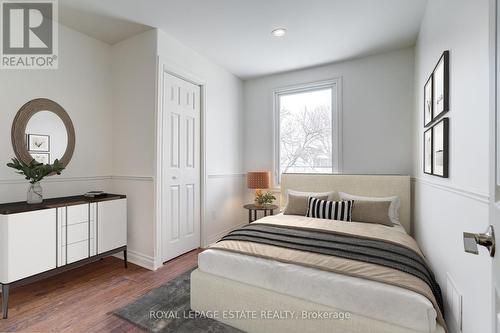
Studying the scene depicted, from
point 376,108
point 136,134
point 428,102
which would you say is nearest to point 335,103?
point 376,108

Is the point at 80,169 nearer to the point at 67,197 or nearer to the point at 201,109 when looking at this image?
the point at 67,197

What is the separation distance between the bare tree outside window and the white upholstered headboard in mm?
348

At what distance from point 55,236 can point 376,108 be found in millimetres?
3971

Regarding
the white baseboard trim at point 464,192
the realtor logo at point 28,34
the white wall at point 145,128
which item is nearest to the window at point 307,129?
the white wall at point 145,128

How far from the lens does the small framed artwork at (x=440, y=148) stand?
1.61 m

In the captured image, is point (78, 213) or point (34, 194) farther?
point (78, 213)

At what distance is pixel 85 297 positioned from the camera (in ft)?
7.09

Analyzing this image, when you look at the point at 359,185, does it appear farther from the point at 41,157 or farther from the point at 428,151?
the point at 41,157

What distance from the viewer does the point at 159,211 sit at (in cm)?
280

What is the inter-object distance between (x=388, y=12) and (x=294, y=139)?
6.61ft

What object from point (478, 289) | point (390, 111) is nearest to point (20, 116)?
point (478, 289)

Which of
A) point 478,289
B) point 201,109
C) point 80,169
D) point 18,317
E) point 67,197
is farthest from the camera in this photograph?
point 201,109

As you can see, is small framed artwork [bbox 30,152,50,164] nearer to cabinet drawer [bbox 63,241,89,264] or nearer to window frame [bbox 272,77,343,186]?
cabinet drawer [bbox 63,241,89,264]

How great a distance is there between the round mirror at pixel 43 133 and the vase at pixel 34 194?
342 mm
